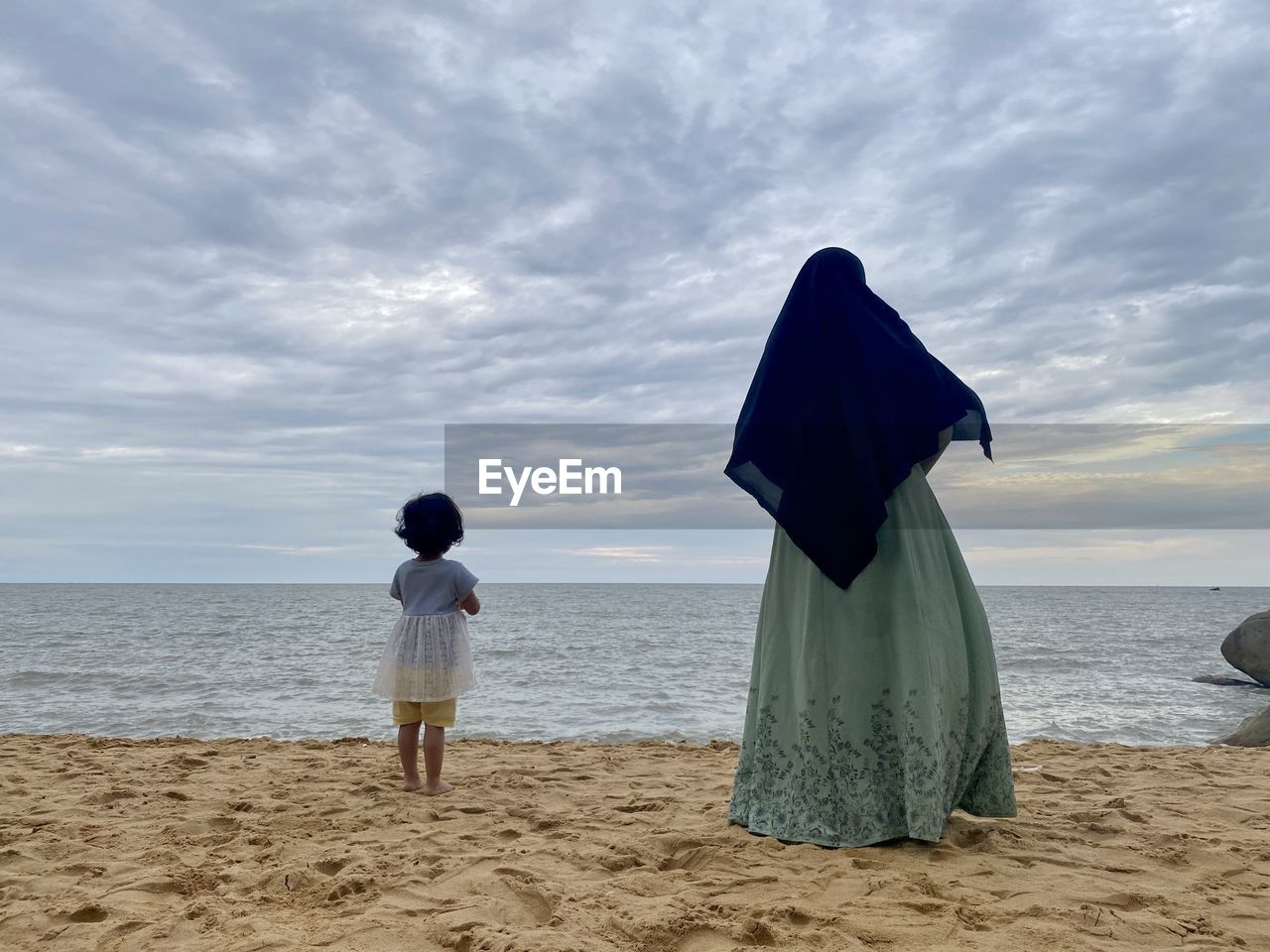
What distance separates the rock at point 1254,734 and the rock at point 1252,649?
34.4 ft

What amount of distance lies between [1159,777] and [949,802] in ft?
8.22

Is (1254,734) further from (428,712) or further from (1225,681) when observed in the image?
(1225,681)

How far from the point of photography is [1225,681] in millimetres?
17688

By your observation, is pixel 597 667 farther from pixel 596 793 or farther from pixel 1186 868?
pixel 1186 868

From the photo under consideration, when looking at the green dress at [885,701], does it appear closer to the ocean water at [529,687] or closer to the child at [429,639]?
the child at [429,639]

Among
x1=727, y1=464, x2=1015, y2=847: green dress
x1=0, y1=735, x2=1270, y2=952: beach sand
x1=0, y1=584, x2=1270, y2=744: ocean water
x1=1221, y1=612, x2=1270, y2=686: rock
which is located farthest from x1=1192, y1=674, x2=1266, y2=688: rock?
x1=727, y1=464, x2=1015, y2=847: green dress

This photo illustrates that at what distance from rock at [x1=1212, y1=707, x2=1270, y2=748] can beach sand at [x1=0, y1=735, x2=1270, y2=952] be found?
138 inches

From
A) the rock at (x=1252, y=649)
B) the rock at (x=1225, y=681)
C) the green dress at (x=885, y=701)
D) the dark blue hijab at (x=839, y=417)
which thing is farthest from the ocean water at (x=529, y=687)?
the dark blue hijab at (x=839, y=417)

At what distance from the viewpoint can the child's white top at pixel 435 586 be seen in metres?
4.86

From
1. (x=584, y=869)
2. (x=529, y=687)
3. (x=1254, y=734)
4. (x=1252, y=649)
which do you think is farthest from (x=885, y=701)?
(x=1252, y=649)

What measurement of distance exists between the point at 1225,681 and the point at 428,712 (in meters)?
18.9

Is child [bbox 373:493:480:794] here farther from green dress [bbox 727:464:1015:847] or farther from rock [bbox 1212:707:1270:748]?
rock [bbox 1212:707:1270:748]

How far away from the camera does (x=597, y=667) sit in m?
17.2

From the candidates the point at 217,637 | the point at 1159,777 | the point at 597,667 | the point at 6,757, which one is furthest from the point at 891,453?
the point at 217,637
